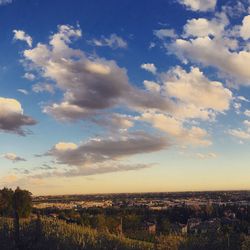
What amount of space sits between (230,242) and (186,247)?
173cm

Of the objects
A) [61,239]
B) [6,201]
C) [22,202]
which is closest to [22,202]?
[22,202]

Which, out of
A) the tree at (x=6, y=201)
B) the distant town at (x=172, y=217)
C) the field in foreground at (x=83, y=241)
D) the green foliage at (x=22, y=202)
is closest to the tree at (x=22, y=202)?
the green foliage at (x=22, y=202)

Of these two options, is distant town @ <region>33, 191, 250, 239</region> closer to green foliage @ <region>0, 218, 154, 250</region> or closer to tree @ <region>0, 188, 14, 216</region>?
green foliage @ <region>0, 218, 154, 250</region>

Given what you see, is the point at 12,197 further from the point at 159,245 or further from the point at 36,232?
the point at 159,245

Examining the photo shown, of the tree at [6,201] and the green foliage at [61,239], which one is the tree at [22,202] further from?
the green foliage at [61,239]

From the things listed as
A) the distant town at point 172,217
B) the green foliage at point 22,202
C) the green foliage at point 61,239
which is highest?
the green foliage at point 22,202

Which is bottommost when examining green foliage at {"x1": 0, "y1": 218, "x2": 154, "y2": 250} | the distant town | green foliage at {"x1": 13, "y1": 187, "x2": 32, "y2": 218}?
the distant town

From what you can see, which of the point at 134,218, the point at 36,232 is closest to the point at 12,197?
the point at 134,218

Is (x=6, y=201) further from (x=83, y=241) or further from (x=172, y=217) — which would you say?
(x=172, y=217)

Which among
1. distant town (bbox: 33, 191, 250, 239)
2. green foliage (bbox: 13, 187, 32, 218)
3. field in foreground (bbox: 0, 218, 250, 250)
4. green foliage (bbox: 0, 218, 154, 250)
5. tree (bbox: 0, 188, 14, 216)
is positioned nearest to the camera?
field in foreground (bbox: 0, 218, 250, 250)

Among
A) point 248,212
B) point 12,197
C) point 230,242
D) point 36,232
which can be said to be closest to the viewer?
point 230,242

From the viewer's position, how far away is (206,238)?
20.0 m

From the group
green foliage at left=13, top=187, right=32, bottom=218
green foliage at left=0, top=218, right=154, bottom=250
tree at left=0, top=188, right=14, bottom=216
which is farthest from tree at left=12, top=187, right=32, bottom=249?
green foliage at left=0, top=218, right=154, bottom=250

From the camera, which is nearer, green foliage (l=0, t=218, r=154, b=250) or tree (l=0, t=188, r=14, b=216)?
green foliage (l=0, t=218, r=154, b=250)
